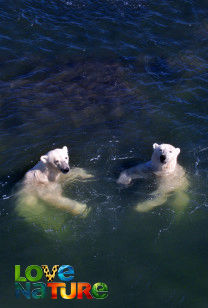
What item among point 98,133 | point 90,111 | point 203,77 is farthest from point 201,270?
point 203,77

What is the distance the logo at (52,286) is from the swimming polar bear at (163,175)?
3128 millimetres

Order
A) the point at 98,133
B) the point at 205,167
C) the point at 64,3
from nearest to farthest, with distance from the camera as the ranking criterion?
1. the point at 205,167
2. the point at 98,133
3. the point at 64,3

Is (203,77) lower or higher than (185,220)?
higher

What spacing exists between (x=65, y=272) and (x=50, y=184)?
10.8 ft

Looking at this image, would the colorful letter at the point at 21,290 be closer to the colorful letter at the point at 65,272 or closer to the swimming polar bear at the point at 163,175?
the colorful letter at the point at 65,272

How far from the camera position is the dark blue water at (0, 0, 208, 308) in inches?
438

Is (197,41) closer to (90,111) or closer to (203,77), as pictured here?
(203,77)

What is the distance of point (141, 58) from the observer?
19.0 m

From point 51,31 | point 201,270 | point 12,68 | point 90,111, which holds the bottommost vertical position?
point 201,270

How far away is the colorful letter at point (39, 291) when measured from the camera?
10286 mm

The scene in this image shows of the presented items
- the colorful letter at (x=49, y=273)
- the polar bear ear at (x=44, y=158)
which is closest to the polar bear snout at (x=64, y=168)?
the polar bear ear at (x=44, y=158)

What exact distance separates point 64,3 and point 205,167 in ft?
39.1

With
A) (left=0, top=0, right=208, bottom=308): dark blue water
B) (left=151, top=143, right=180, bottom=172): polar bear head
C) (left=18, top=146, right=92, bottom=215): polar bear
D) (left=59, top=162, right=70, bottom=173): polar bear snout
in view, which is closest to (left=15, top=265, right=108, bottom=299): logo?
(left=0, top=0, right=208, bottom=308): dark blue water

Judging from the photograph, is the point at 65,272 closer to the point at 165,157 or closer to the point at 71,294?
the point at 71,294
